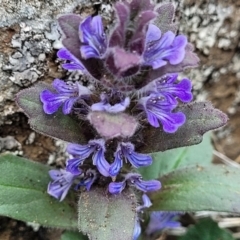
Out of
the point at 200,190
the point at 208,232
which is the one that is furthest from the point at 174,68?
the point at 208,232

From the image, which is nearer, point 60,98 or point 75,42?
point 75,42

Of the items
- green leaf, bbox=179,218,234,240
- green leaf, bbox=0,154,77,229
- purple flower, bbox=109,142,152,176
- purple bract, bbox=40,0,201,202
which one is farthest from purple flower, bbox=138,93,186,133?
green leaf, bbox=179,218,234,240

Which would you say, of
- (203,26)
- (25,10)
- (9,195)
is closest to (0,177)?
(9,195)

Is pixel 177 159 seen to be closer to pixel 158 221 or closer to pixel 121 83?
pixel 158 221

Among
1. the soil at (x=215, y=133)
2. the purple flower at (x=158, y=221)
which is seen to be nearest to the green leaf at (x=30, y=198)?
the soil at (x=215, y=133)

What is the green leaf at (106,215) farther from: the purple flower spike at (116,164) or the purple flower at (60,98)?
the purple flower at (60,98)

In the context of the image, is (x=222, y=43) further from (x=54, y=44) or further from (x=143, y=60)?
(x=143, y=60)

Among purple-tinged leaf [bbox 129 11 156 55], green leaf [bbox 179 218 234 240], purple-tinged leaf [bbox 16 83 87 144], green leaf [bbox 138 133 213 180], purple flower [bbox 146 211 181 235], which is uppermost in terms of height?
purple-tinged leaf [bbox 129 11 156 55]

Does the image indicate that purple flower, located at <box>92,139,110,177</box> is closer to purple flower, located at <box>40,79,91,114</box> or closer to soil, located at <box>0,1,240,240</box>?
purple flower, located at <box>40,79,91,114</box>
